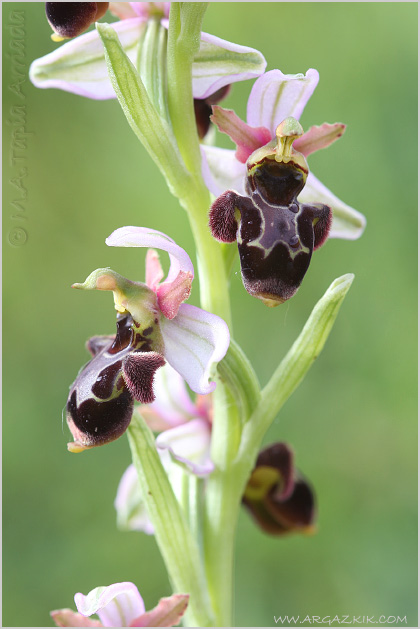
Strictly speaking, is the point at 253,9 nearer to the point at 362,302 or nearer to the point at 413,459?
the point at 362,302

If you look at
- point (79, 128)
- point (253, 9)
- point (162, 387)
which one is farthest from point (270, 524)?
point (253, 9)

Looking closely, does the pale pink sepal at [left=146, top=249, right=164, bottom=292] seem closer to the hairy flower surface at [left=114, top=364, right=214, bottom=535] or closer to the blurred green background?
the hairy flower surface at [left=114, top=364, right=214, bottom=535]

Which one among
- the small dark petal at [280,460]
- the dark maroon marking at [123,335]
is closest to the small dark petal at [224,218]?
the dark maroon marking at [123,335]

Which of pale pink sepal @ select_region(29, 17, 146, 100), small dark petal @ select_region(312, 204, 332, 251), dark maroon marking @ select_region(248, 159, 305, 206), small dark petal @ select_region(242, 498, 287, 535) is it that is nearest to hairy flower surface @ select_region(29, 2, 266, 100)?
pale pink sepal @ select_region(29, 17, 146, 100)

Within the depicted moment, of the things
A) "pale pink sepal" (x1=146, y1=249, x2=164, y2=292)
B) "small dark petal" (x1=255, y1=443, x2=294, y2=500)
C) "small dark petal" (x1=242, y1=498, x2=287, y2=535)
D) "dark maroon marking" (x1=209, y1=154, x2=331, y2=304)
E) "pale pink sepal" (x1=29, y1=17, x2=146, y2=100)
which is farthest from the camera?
"small dark petal" (x1=242, y1=498, x2=287, y2=535)

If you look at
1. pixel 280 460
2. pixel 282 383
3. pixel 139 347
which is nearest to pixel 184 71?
pixel 139 347

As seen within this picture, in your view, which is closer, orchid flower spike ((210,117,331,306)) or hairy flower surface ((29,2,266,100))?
orchid flower spike ((210,117,331,306))

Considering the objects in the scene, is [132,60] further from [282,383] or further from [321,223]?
[282,383]

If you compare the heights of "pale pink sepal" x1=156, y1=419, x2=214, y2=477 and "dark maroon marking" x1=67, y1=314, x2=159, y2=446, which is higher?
"dark maroon marking" x1=67, y1=314, x2=159, y2=446
